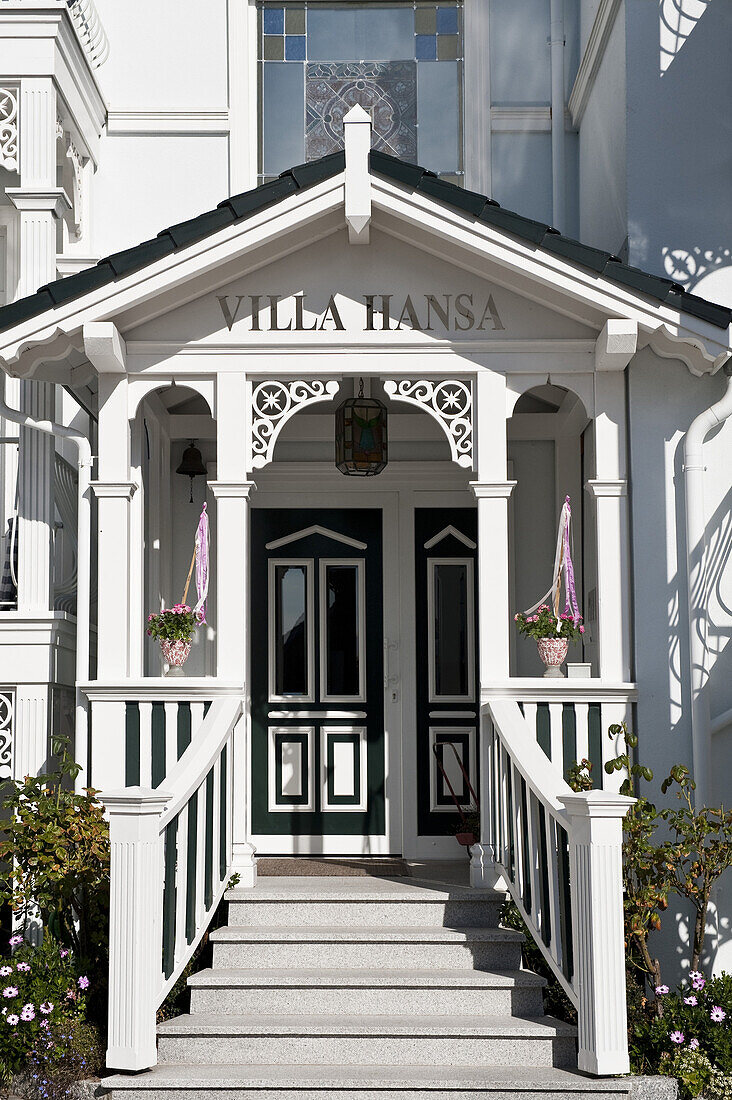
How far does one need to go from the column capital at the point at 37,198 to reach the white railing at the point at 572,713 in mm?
3741

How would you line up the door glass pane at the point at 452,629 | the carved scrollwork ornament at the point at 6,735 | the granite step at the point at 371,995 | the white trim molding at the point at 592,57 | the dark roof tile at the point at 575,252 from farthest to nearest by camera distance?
the door glass pane at the point at 452,629
the white trim molding at the point at 592,57
the carved scrollwork ornament at the point at 6,735
the dark roof tile at the point at 575,252
the granite step at the point at 371,995

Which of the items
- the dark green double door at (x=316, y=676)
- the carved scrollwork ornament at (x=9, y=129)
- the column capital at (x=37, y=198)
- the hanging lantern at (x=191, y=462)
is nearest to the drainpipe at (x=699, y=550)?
the dark green double door at (x=316, y=676)

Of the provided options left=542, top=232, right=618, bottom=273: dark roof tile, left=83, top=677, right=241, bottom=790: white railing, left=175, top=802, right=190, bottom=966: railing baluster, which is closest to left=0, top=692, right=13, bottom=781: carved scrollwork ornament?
left=83, top=677, right=241, bottom=790: white railing

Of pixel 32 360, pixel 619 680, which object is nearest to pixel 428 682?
pixel 619 680

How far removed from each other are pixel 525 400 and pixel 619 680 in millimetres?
2419

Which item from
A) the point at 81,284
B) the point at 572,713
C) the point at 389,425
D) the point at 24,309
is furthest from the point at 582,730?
the point at 24,309

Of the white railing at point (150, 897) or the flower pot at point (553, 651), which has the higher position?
the flower pot at point (553, 651)

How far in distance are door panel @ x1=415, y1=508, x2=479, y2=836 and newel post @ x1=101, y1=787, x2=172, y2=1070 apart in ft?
12.2

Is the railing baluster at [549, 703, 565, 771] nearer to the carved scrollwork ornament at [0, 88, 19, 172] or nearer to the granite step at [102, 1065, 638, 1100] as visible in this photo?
the granite step at [102, 1065, 638, 1100]

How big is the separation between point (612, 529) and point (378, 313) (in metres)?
1.67

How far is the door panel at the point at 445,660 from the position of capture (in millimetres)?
8680

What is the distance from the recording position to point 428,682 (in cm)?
876

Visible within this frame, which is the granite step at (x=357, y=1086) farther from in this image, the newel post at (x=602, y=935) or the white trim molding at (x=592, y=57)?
the white trim molding at (x=592, y=57)

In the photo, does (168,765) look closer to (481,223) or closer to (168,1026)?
(168,1026)
